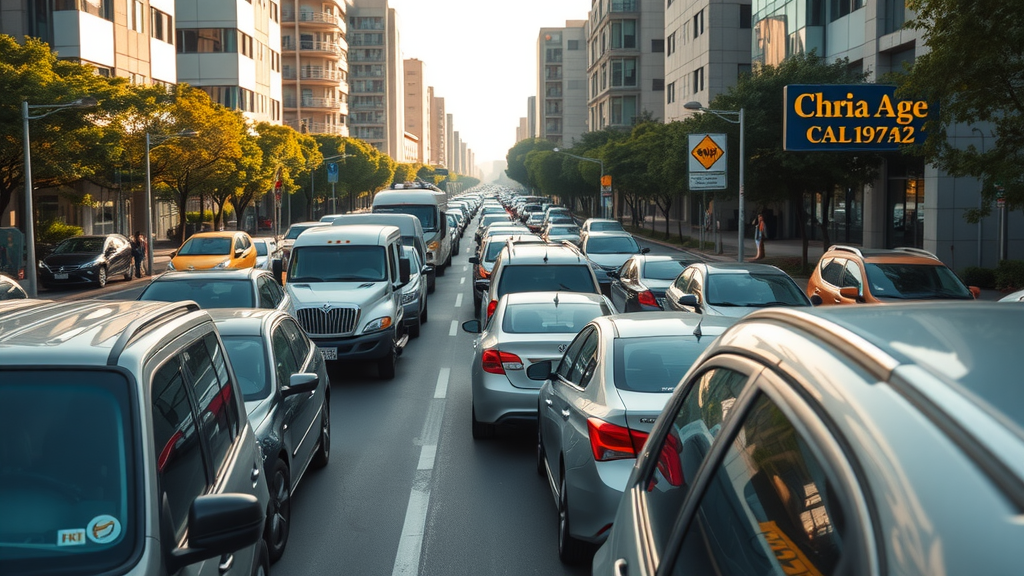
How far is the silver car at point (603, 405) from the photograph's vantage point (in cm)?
632

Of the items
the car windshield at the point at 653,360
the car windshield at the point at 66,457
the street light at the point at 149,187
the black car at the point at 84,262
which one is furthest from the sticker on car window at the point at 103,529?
the street light at the point at 149,187

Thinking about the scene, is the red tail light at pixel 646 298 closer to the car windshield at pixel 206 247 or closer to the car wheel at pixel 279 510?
the car wheel at pixel 279 510

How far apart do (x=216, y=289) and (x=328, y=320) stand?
1770 millimetres

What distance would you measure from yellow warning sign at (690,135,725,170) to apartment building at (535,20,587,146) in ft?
434

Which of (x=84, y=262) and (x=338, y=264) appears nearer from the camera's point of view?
(x=338, y=264)

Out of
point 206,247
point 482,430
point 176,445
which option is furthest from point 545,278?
point 206,247

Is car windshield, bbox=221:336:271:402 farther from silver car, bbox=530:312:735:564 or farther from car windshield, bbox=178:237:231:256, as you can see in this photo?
car windshield, bbox=178:237:231:256

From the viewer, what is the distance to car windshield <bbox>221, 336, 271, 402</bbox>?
7.89 m

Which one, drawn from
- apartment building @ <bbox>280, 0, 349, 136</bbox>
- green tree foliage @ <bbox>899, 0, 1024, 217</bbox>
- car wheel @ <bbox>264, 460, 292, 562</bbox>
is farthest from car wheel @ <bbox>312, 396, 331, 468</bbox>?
apartment building @ <bbox>280, 0, 349, 136</bbox>

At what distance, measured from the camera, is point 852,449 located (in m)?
1.63

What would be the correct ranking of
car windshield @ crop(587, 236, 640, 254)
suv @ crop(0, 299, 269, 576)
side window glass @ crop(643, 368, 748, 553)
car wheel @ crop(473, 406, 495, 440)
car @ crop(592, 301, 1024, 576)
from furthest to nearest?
car windshield @ crop(587, 236, 640, 254), car wheel @ crop(473, 406, 495, 440), suv @ crop(0, 299, 269, 576), side window glass @ crop(643, 368, 748, 553), car @ crop(592, 301, 1024, 576)

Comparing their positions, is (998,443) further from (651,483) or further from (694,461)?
(651,483)

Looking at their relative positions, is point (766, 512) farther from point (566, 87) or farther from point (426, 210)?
point (566, 87)

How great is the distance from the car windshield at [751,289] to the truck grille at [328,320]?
5.09 meters
